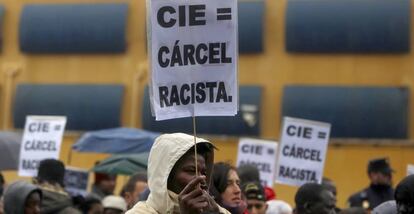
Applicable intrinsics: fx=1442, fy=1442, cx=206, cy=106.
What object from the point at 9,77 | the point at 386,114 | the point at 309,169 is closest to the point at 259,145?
the point at 309,169

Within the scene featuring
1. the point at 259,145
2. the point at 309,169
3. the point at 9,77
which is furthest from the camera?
the point at 9,77

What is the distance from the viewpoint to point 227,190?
325 inches

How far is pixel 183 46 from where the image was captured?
6578 mm

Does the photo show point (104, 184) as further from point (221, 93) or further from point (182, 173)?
point (182, 173)

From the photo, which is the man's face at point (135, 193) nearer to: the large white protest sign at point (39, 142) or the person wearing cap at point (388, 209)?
the large white protest sign at point (39, 142)

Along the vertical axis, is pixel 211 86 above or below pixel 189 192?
above

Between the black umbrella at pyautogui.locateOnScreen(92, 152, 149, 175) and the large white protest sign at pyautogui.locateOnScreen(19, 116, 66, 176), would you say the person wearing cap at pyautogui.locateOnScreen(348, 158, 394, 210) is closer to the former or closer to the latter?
the black umbrella at pyautogui.locateOnScreen(92, 152, 149, 175)

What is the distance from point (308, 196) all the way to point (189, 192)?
3.12m

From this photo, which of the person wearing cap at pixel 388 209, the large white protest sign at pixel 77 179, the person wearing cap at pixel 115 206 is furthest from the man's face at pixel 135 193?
the person wearing cap at pixel 388 209

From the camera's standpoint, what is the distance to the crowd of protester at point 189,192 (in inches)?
245

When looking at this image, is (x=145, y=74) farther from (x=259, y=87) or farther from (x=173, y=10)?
(x=173, y=10)

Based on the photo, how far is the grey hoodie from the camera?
9.16 meters

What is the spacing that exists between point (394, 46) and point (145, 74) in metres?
4.42

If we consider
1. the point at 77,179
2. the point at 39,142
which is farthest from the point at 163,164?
the point at 39,142
